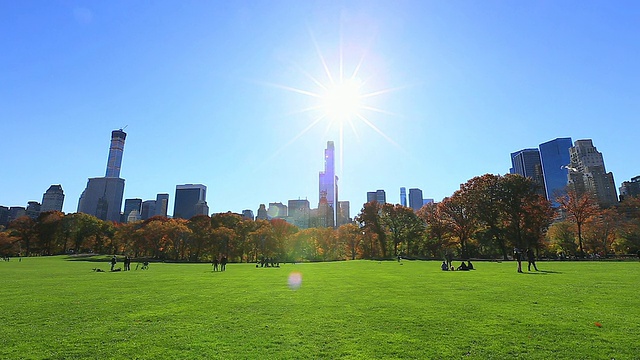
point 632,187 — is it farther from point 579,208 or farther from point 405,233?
point 405,233

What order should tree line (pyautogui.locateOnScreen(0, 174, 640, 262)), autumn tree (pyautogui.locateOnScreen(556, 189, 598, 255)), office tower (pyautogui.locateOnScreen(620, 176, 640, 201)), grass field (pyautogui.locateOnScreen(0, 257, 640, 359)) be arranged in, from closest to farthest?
grass field (pyautogui.locateOnScreen(0, 257, 640, 359)) < autumn tree (pyautogui.locateOnScreen(556, 189, 598, 255)) < tree line (pyautogui.locateOnScreen(0, 174, 640, 262)) < office tower (pyautogui.locateOnScreen(620, 176, 640, 201))

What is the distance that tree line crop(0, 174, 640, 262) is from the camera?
207 ft

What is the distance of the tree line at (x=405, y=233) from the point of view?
63188 millimetres

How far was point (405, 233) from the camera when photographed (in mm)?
84750

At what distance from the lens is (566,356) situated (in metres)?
6.87

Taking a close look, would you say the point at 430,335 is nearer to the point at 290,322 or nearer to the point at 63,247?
the point at 290,322

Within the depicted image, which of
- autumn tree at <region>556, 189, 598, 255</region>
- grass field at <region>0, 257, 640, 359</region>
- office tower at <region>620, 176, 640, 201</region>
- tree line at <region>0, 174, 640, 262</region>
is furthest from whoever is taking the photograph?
office tower at <region>620, 176, 640, 201</region>

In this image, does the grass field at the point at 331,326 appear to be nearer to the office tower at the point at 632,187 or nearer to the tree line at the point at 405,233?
the tree line at the point at 405,233

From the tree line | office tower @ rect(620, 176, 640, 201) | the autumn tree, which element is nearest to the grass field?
the autumn tree

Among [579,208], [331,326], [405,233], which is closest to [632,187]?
[579,208]

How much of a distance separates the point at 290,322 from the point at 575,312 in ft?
30.7

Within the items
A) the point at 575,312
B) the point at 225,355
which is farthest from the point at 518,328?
the point at 225,355

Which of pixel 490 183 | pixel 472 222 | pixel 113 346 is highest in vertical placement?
pixel 490 183

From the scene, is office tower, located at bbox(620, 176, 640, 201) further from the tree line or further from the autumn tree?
the autumn tree
